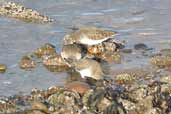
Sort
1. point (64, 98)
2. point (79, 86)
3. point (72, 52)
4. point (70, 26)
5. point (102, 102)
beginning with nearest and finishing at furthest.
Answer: point (102, 102)
point (64, 98)
point (79, 86)
point (72, 52)
point (70, 26)

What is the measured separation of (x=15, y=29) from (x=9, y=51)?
5.63 feet

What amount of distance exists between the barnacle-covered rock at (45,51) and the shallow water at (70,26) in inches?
12.4

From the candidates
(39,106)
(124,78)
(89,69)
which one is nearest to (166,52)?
(124,78)

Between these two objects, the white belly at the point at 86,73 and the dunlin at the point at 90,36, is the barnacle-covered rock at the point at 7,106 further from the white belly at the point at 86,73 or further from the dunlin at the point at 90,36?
the dunlin at the point at 90,36

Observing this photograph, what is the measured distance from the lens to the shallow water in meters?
10.5

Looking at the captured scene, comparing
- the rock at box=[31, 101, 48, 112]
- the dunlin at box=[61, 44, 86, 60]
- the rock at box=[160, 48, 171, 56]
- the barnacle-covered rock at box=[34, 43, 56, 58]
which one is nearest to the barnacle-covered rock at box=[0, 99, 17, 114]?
the rock at box=[31, 101, 48, 112]

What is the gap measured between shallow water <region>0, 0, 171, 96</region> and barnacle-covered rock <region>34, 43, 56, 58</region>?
1.03 ft

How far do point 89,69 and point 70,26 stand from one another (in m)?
3.76

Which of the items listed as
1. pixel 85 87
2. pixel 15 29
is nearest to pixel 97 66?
pixel 85 87

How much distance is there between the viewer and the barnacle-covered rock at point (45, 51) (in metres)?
11.5

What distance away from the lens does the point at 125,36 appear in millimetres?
12953

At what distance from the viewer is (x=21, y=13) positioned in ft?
48.8

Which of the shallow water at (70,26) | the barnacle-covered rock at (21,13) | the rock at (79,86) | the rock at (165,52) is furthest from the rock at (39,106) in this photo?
the barnacle-covered rock at (21,13)

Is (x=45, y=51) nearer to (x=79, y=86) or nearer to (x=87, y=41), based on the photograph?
(x=87, y=41)
